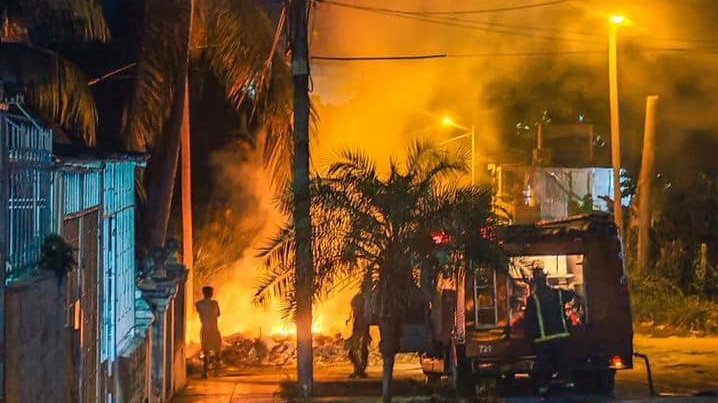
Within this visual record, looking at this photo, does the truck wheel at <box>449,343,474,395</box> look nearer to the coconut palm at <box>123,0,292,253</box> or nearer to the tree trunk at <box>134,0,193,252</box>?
the coconut palm at <box>123,0,292,253</box>

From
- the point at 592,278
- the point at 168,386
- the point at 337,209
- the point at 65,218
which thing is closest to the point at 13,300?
the point at 65,218

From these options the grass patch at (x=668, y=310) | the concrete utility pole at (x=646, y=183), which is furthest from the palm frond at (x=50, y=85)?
the concrete utility pole at (x=646, y=183)

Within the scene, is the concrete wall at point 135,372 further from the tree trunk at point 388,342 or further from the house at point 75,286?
the tree trunk at point 388,342

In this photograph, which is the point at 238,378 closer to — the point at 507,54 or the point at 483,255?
the point at 483,255

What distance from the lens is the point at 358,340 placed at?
1270 centimetres

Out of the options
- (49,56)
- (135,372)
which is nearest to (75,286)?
(49,56)

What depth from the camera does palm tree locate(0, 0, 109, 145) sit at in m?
7.15

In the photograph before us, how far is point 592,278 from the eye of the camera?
11.8 m

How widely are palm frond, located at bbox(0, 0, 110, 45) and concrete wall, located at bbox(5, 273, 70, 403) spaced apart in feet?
10.5

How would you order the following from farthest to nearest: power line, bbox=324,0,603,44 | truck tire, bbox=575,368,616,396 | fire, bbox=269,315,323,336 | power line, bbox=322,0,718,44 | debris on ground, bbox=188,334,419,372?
power line, bbox=322,0,718,44 < power line, bbox=324,0,603,44 < fire, bbox=269,315,323,336 < debris on ground, bbox=188,334,419,372 < truck tire, bbox=575,368,616,396

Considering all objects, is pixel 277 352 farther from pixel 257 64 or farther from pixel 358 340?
pixel 257 64

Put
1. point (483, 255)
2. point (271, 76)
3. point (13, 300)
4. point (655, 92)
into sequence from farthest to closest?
point (655, 92), point (271, 76), point (483, 255), point (13, 300)

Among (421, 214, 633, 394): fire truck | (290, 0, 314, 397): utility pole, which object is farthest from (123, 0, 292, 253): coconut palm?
(421, 214, 633, 394): fire truck

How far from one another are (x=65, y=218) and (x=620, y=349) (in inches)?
292
